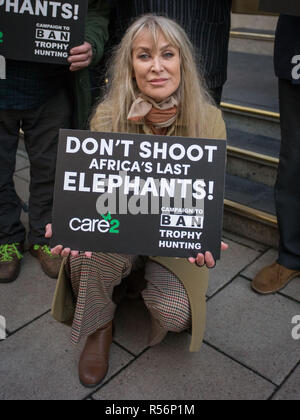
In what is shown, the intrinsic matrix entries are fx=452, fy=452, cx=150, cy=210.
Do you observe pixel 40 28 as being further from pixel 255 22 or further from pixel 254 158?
pixel 255 22

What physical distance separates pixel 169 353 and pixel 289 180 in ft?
3.38

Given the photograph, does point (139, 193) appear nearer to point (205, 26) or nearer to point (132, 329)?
point (132, 329)

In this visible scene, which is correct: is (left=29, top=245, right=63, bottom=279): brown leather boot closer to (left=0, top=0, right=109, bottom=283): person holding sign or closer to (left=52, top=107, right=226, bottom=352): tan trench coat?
(left=0, top=0, right=109, bottom=283): person holding sign

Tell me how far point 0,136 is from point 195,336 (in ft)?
4.49

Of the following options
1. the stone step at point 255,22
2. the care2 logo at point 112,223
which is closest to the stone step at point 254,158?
the care2 logo at point 112,223

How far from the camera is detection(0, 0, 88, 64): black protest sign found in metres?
1.96

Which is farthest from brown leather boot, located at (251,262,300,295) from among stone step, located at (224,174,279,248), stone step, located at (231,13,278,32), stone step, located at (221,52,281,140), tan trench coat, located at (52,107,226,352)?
stone step, located at (231,13,278,32)

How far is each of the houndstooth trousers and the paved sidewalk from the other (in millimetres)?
212

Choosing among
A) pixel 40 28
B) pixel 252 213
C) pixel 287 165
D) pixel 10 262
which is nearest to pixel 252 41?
pixel 252 213

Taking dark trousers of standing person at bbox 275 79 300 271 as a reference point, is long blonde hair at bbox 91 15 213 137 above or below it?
above

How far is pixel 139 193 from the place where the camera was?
1.54 metres

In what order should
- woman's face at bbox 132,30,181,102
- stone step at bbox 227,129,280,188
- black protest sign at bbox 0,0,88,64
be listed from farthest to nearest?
stone step at bbox 227,129,280,188, black protest sign at bbox 0,0,88,64, woman's face at bbox 132,30,181,102

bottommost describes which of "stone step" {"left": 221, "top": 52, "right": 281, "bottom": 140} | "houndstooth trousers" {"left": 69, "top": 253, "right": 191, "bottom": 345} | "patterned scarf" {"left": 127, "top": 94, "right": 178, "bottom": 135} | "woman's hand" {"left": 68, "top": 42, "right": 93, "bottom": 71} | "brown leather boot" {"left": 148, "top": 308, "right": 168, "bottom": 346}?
"brown leather boot" {"left": 148, "top": 308, "right": 168, "bottom": 346}
